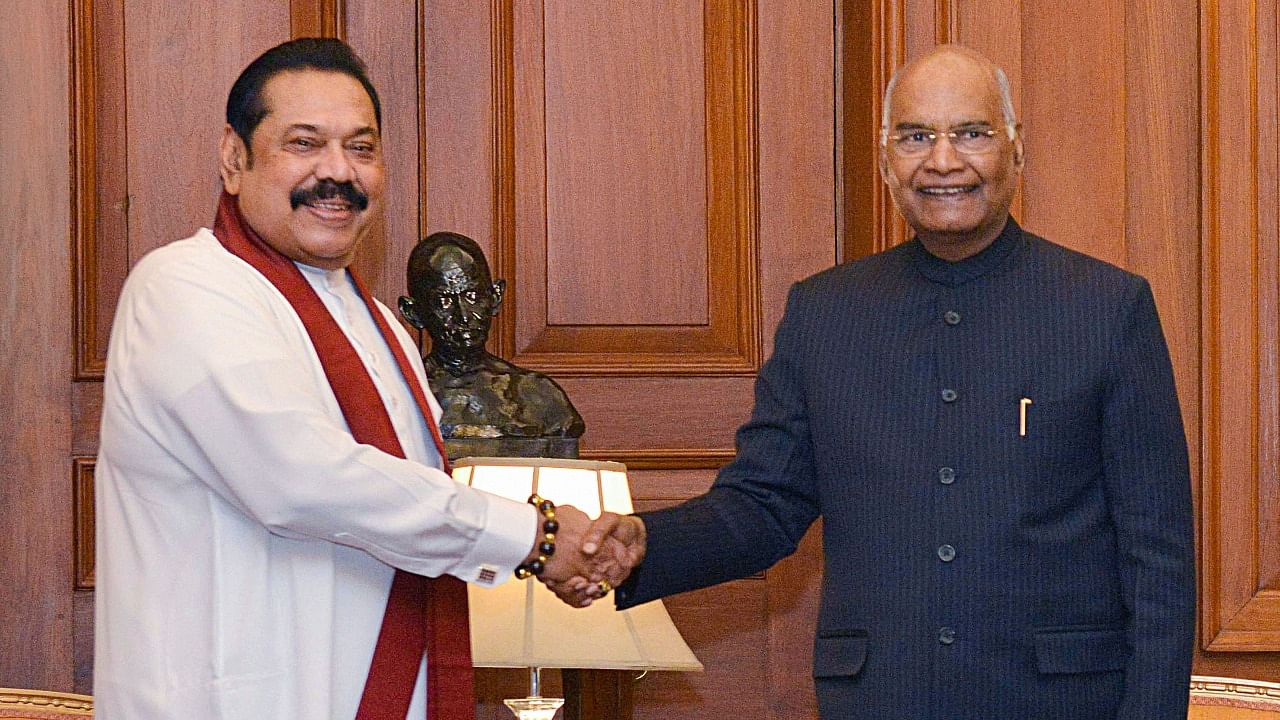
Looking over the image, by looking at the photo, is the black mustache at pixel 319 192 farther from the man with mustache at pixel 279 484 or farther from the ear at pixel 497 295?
the ear at pixel 497 295

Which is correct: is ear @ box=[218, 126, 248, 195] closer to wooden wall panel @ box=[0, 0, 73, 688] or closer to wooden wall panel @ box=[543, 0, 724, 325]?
wooden wall panel @ box=[0, 0, 73, 688]

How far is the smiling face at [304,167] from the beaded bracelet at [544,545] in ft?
1.48

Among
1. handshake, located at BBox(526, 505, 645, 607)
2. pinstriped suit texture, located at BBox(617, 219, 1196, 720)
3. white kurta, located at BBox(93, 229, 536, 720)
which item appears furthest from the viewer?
handshake, located at BBox(526, 505, 645, 607)

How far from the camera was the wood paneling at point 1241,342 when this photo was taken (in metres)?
3.49

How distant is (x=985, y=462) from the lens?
222 centimetres

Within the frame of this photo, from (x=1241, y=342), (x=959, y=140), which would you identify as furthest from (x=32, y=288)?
(x=1241, y=342)

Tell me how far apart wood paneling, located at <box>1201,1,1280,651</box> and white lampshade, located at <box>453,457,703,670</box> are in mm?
1480

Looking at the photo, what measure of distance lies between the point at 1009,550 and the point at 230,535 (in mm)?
973

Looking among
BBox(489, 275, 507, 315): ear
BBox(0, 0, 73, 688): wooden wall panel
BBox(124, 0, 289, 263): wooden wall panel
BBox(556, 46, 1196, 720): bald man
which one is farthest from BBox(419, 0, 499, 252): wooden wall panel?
BBox(556, 46, 1196, 720): bald man

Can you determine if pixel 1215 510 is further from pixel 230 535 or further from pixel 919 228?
pixel 230 535

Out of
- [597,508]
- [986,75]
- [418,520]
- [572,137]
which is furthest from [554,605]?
[572,137]

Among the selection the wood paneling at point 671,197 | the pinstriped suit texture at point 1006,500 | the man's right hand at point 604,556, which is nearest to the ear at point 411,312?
the wood paneling at point 671,197

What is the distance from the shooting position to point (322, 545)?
2162 mm

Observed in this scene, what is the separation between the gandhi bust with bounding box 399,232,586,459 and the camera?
9.95 ft
